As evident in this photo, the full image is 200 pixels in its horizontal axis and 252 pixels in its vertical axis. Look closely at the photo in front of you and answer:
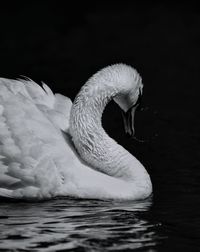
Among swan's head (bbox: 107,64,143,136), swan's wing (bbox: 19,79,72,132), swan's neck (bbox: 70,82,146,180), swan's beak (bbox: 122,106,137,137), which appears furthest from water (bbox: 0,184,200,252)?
swan's wing (bbox: 19,79,72,132)

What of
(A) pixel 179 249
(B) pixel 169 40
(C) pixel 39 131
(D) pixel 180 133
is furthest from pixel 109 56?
(A) pixel 179 249

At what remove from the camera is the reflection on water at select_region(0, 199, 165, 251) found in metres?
7.75

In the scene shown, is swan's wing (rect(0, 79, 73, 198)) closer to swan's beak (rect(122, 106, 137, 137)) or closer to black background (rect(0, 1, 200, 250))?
swan's beak (rect(122, 106, 137, 137))

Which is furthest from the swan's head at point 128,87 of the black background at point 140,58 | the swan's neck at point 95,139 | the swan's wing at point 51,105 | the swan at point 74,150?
the black background at point 140,58

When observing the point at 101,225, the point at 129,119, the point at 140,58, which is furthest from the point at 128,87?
the point at 140,58

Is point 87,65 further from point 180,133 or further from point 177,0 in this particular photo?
point 177,0

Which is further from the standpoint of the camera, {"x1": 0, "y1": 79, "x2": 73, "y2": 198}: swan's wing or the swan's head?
the swan's head

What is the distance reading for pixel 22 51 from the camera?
18.0m

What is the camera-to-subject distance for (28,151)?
9289 mm

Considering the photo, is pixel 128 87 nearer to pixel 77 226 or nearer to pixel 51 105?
pixel 51 105

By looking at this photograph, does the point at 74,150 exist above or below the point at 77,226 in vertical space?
above

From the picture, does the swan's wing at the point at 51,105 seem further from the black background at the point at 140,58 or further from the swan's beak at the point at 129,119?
the black background at the point at 140,58

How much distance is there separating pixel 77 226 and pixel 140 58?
9.69m

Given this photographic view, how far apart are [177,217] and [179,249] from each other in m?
1.07
